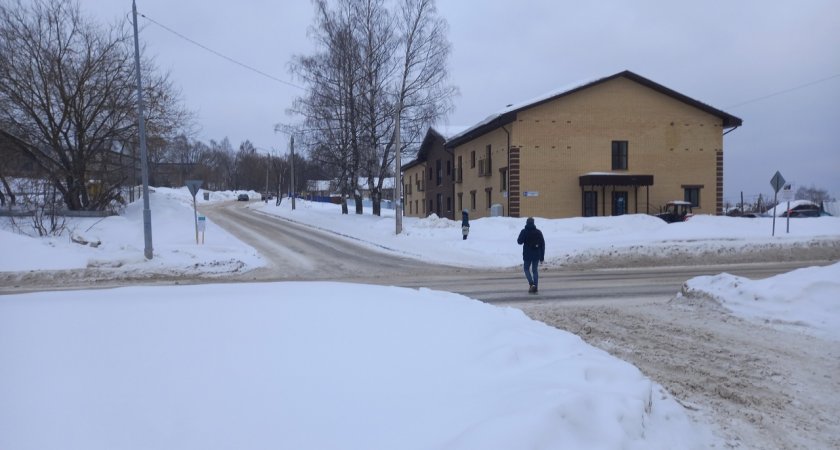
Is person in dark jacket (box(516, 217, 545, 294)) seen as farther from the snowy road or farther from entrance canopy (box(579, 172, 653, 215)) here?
entrance canopy (box(579, 172, 653, 215))

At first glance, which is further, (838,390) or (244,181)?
(244,181)

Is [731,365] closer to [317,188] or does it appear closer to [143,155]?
[143,155]

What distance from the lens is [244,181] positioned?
11856 cm

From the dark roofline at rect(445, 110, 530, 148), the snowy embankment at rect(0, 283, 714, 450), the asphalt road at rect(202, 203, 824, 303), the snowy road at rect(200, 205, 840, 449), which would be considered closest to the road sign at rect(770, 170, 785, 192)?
the asphalt road at rect(202, 203, 824, 303)

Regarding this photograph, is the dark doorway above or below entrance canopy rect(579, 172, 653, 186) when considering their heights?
below

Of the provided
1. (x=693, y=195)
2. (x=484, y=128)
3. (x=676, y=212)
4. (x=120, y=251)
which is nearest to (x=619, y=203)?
(x=676, y=212)

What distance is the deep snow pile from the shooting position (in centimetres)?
781

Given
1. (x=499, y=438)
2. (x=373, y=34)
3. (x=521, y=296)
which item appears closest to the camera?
(x=499, y=438)

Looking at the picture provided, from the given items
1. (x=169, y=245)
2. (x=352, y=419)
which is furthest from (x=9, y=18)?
(x=352, y=419)

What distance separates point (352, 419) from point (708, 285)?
869cm

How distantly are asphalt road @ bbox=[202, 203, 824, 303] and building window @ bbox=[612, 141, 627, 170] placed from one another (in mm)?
13942

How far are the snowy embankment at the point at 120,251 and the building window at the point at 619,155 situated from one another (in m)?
20.8

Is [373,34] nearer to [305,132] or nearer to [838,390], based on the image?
[305,132]

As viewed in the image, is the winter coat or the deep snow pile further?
the winter coat
